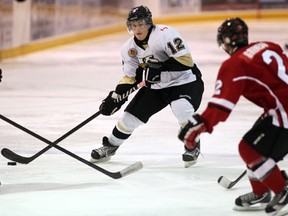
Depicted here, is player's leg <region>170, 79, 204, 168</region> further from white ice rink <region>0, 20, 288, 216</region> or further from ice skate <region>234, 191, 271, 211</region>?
ice skate <region>234, 191, 271, 211</region>

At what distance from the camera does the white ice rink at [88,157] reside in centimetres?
356

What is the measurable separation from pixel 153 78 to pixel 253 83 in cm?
124

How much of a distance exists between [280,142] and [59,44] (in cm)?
765

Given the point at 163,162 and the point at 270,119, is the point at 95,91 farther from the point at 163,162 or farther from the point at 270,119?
the point at 270,119

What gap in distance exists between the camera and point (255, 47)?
3213mm

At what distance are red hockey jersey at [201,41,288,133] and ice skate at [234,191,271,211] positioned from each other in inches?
14.1

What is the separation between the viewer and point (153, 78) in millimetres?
4367

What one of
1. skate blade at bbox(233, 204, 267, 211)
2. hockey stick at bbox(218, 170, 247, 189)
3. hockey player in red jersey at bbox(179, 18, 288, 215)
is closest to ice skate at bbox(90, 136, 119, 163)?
hockey stick at bbox(218, 170, 247, 189)

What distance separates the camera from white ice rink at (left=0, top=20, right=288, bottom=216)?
11.7 feet

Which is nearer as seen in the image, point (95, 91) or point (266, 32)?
point (95, 91)

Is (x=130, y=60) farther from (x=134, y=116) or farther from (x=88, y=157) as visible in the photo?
(x=88, y=157)

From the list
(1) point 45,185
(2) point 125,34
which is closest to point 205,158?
(1) point 45,185

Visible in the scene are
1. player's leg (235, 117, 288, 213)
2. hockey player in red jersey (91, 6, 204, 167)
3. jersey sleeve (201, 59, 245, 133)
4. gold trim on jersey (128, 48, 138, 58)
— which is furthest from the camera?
gold trim on jersey (128, 48, 138, 58)

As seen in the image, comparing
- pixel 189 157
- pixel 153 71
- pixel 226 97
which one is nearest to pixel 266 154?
pixel 226 97
